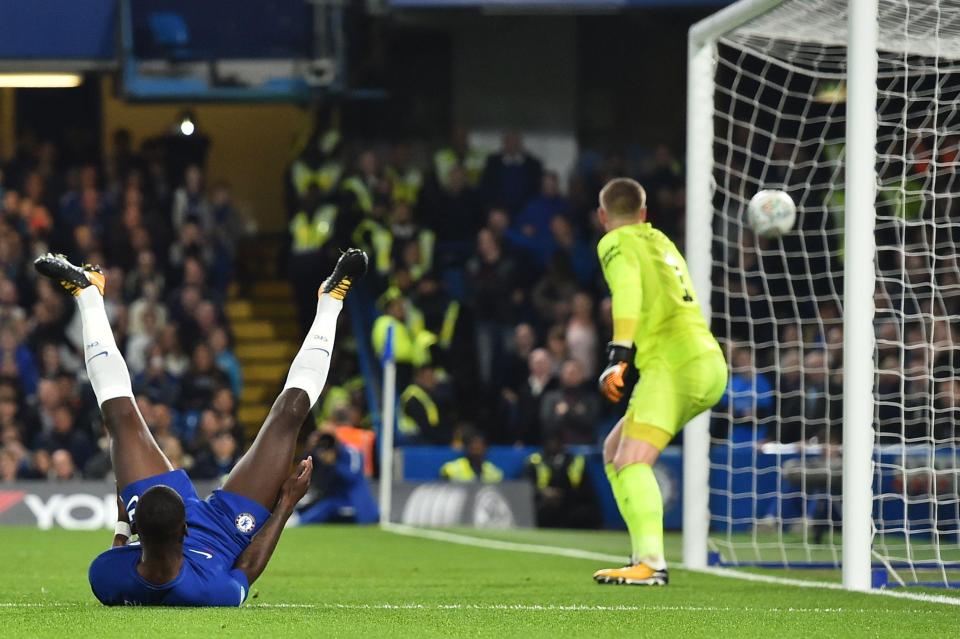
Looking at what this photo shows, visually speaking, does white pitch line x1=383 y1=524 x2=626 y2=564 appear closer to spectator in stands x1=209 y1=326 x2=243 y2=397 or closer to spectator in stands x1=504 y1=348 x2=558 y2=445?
spectator in stands x1=504 y1=348 x2=558 y2=445

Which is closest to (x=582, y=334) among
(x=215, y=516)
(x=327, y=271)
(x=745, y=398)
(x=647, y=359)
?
(x=745, y=398)

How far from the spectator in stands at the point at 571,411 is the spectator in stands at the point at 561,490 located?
324 mm

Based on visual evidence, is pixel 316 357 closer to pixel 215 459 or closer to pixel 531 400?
pixel 215 459

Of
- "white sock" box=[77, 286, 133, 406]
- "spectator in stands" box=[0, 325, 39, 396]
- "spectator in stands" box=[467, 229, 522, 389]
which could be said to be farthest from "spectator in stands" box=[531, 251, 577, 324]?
"white sock" box=[77, 286, 133, 406]

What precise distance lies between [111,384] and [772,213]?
14.8 feet

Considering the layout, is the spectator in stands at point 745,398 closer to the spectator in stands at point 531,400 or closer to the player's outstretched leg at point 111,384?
the spectator in stands at point 531,400

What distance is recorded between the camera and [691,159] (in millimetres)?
11031

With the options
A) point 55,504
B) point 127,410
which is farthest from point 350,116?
point 127,410

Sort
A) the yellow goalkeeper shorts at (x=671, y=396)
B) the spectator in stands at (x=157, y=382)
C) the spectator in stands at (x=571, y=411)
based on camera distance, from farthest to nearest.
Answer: the spectator in stands at (x=157, y=382) < the spectator in stands at (x=571, y=411) < the yellow goalkeeper shorts at (x=671, y=396)

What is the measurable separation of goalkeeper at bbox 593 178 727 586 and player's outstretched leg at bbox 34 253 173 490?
255cm

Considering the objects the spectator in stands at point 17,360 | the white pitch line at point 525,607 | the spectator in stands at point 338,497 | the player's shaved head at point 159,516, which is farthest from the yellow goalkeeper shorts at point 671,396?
the spectator in stands at point 17,360

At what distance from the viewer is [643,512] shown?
9.02m

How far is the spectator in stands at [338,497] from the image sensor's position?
16391 mm

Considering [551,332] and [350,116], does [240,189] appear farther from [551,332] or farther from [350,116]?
[551,332]
